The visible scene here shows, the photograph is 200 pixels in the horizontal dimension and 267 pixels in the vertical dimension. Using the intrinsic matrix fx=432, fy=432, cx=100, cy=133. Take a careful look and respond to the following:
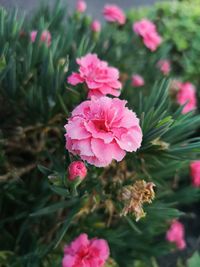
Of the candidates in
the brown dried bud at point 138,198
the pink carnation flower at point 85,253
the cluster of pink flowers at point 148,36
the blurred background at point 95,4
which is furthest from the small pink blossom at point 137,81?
the brown dried bud at point 138,198

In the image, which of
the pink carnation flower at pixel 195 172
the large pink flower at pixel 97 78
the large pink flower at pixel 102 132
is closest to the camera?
the large pink flower at pixel 102 132

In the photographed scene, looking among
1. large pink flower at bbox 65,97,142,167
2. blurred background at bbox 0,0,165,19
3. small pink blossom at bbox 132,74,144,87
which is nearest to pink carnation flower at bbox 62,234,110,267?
large pink flower at bbox 65,97,142,167

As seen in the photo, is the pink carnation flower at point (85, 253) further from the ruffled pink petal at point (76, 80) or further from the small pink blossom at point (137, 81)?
the small pink blossom at point (137, 81)

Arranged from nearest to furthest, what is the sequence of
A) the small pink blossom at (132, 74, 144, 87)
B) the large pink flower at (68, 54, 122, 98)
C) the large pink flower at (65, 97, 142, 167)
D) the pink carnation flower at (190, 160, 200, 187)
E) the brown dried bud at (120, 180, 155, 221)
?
the large pink flower at (65, 97, 142, 167) → the brown dried bud at (120, 180, 155, 221) → the large pink flower at (68, 54, 122, 98) → the pink carnation flower at (190, 160, 200, 187) → the small pink blossom at (132, 74, 144, 87)

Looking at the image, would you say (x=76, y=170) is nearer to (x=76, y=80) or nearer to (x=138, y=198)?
(x=138, y=198)

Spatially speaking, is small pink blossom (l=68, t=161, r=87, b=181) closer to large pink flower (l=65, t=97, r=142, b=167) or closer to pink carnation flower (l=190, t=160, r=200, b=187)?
large pink flower (l=65, t=97, r=142, b=167)

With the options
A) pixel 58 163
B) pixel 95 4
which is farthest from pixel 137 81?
pixel 95 4
